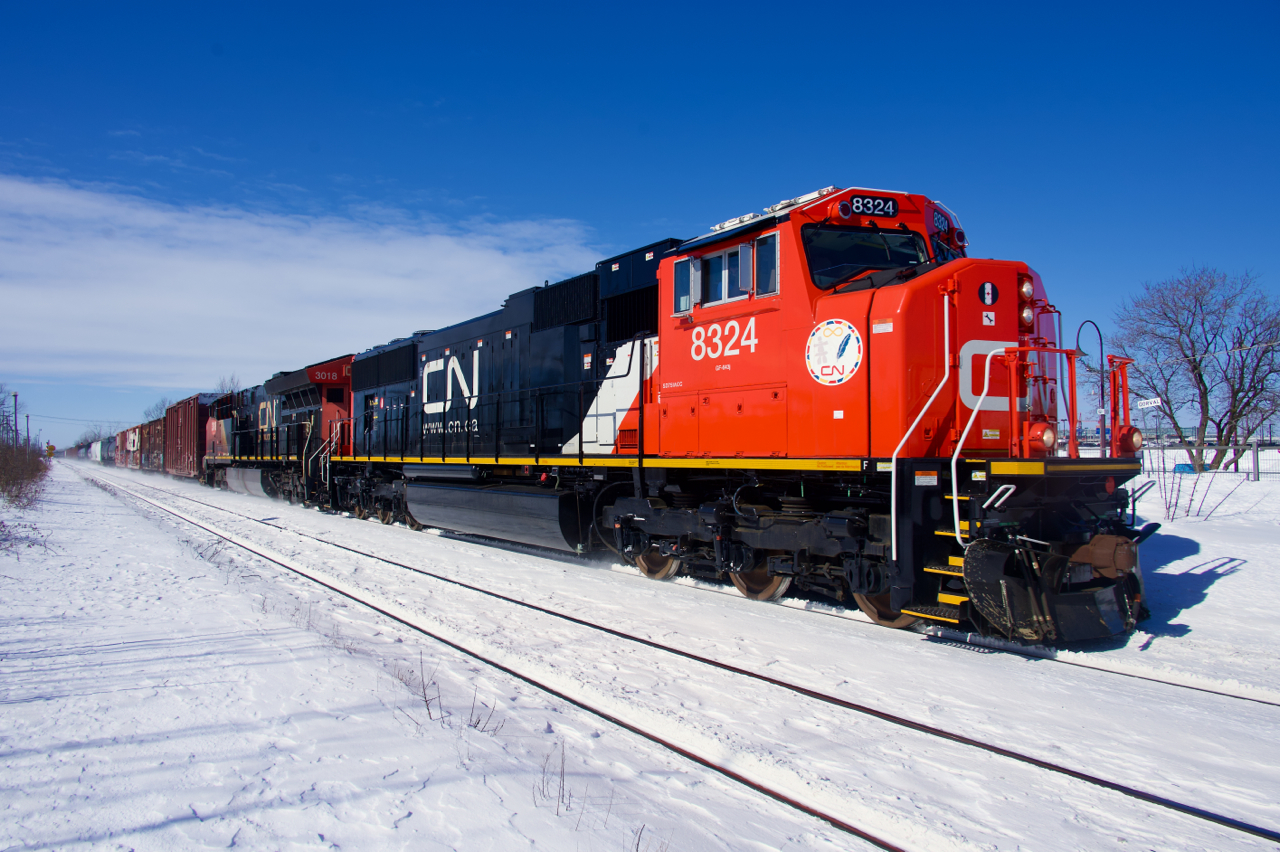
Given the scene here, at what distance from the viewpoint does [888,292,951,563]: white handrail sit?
536 cm

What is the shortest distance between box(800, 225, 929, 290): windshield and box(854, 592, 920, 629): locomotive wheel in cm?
265

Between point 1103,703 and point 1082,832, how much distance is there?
175cm

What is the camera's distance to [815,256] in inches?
247

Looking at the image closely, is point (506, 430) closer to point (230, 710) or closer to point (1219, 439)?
point (230, 710)

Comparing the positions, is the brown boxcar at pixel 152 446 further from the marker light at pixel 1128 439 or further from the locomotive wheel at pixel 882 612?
the marker light at pixel 1128 439

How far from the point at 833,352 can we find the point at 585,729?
3.55 metres

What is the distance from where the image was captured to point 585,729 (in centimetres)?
400

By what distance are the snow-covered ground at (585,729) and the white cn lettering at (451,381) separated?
5.18 metres

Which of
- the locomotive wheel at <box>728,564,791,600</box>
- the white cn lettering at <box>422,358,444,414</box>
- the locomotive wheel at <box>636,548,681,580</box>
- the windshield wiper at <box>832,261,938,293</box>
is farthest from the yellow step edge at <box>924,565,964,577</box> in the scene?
the white cn lettering at <box>422,358,444,414</box>

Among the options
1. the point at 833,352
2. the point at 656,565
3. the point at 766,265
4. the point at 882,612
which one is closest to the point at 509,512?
the point at 656,565

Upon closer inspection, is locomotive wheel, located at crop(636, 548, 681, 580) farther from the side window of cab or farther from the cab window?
the cab window

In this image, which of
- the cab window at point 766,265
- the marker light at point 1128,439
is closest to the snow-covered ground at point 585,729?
the marker light at point 1128,439

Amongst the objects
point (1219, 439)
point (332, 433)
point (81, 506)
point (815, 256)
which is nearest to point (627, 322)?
point (815, 256)

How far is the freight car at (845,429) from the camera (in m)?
5.42
